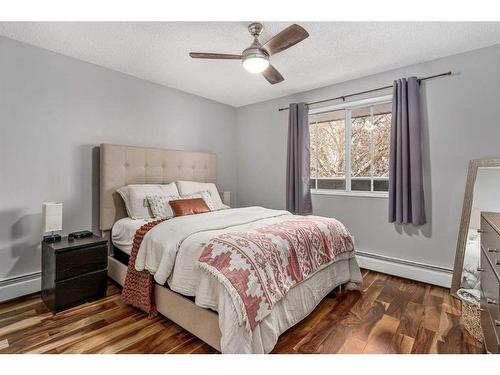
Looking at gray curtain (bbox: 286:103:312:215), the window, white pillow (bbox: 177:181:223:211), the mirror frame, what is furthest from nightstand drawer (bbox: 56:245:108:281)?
the mirror frame

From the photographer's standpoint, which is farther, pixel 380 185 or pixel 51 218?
pixel 380 185

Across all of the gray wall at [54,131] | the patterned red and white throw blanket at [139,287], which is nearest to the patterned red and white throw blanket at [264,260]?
the patterned red and white throw blanket at [139,287]

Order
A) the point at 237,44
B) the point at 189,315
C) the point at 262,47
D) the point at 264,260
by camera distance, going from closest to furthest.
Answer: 1. the point at 264,260
2. the point at 189,315
3. the point at 262,47
4. the point at 237,44

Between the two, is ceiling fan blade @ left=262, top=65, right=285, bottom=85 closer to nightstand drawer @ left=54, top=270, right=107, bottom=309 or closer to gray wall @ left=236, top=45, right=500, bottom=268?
gray wall @ left=236, top=45, right=500, bottom=268

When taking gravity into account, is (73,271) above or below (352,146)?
below

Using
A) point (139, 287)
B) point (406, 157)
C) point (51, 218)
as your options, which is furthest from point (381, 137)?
point (51, 218)

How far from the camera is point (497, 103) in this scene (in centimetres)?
244

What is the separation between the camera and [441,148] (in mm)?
2740

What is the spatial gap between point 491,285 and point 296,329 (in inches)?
49.1

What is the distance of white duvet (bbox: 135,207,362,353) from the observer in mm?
1456

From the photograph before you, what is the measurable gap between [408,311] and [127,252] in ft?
8.63

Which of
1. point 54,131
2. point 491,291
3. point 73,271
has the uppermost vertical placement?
point 54,131

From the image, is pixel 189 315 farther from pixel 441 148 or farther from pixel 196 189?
pixel 441 148

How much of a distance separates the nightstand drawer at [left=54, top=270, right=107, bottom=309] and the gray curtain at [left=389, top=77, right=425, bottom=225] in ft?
10.2
